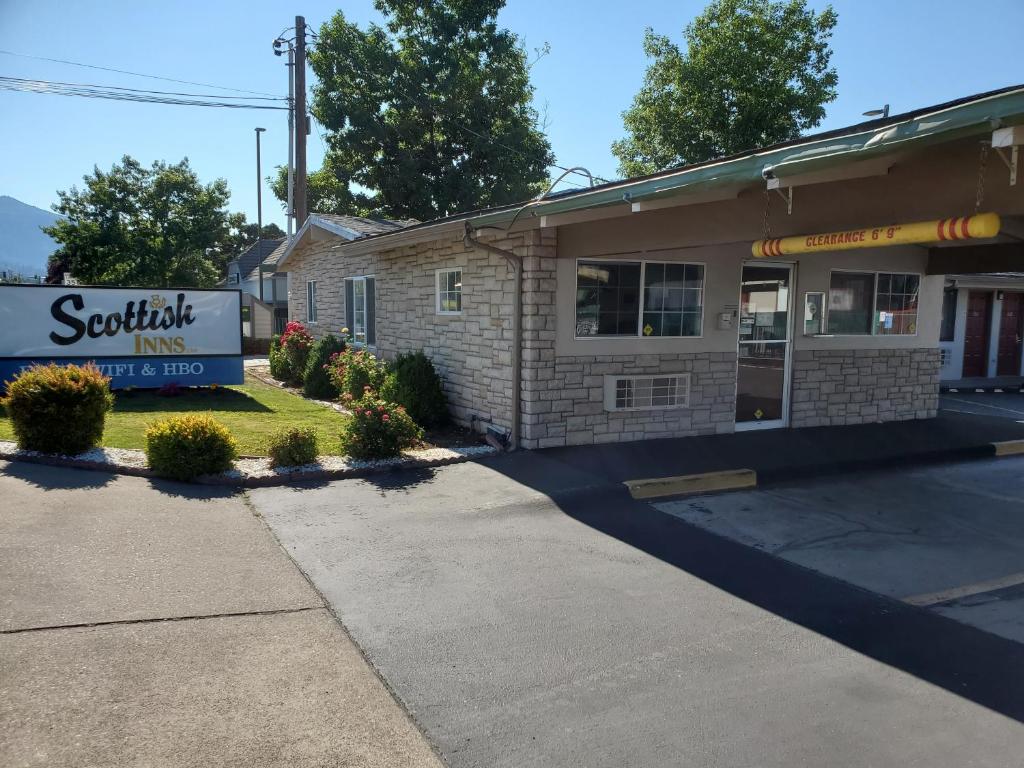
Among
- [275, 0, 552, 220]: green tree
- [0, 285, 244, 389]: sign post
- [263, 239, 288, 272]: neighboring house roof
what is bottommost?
[0, 285, 244, 389]: sign post

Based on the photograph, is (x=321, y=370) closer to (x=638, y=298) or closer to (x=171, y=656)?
(x=638, y=298)

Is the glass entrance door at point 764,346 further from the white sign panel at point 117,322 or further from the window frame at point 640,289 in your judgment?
the white sign panel at point 117,322

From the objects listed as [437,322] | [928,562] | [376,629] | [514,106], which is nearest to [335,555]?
[376,629]

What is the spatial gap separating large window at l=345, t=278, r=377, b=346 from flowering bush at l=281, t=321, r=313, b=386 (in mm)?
1197

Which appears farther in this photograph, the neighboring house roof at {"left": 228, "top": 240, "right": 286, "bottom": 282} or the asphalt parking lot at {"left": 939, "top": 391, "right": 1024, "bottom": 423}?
the neighboring house roof at {"left": 228, "top": 240, "right": 286, "bottom": 282}

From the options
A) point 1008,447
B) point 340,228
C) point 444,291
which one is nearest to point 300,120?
point 340,228

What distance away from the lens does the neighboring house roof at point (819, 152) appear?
432 centimetres

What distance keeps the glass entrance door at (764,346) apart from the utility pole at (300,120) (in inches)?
534

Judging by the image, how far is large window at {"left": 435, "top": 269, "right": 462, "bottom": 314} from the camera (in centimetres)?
1120

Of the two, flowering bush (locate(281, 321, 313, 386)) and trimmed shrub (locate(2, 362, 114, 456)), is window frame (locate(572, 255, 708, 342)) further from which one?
flowering bush (locate(281, 321, 313, 386))

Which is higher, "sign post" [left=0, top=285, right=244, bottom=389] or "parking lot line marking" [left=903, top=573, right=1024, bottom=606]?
"sign post" [left=0, top=285, right=244, bottom=389]

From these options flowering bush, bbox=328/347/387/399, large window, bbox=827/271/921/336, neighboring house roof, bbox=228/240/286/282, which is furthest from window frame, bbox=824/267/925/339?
neighboring house roof, bbox=228/240/286/282

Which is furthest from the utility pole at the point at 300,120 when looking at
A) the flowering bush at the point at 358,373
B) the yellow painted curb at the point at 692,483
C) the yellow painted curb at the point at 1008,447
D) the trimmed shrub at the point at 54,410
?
the yellow painted curb at the point at 1008,447

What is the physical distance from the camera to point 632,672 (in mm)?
4254
